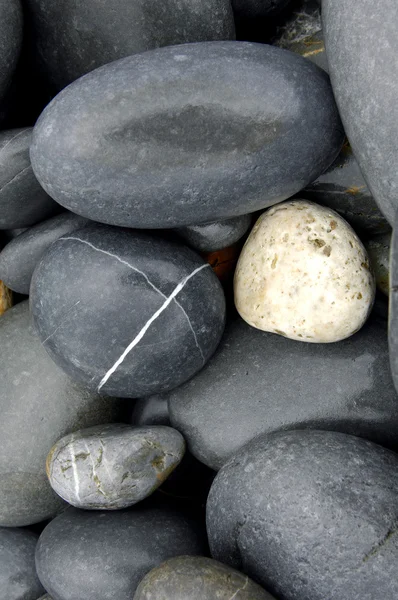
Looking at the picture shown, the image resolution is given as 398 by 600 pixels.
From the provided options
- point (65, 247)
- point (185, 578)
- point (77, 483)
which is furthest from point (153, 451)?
point (65, 247)

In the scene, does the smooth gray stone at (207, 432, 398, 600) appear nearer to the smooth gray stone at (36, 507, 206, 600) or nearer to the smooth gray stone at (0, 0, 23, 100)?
the smooth gray stone at (36, 507, 206, 600)

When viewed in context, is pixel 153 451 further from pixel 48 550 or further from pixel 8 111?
pixel 8 111

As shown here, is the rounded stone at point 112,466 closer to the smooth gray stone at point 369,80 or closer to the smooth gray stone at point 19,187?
the smooth gray stone at point 19,187

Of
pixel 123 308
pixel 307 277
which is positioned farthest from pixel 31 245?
pixel 307 277

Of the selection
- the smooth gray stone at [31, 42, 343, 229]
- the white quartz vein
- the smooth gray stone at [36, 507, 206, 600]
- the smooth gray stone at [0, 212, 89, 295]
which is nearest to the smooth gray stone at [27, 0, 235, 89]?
the smooth gray stone at [31, 42, 343, 229]

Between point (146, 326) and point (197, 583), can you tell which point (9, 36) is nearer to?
point (146, 326)
